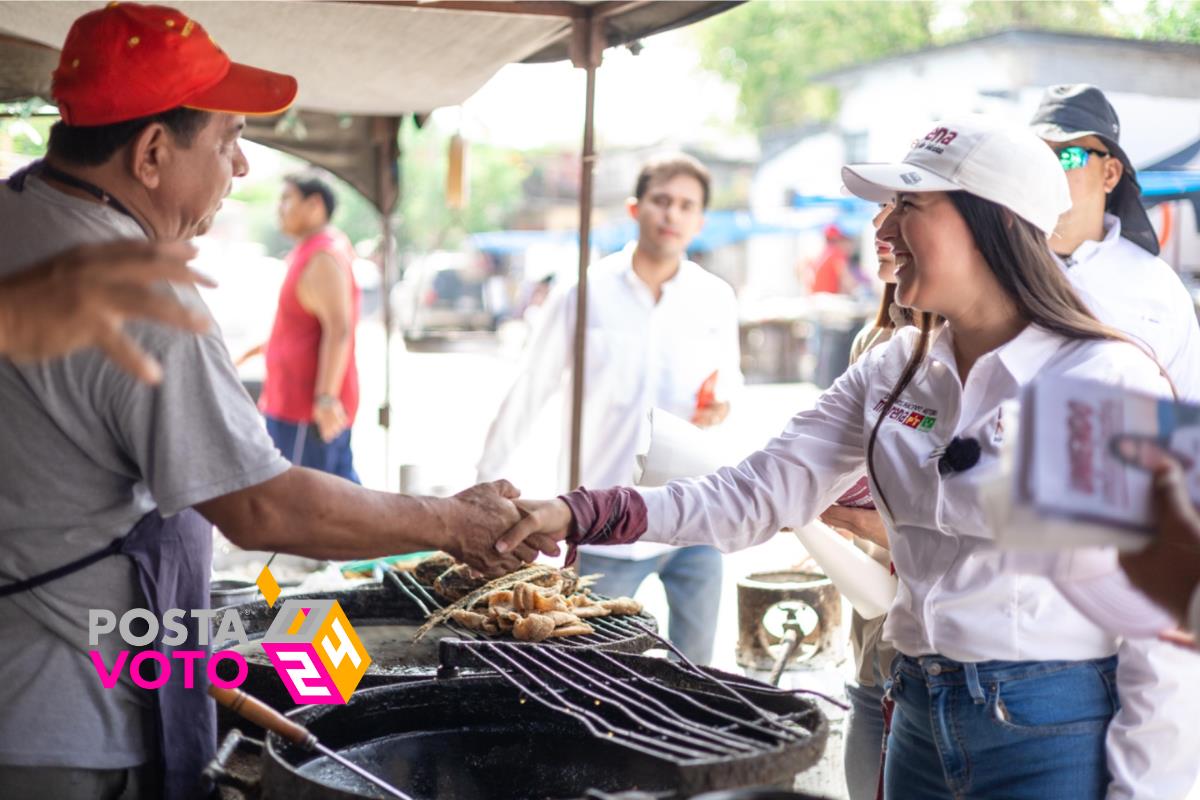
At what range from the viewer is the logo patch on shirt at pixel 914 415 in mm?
2596

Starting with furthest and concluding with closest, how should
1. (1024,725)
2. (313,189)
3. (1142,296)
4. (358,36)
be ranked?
(313,189) < (358,36) < (1142,296) < (1024,725)

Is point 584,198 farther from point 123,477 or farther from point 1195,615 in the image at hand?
point 1195,615

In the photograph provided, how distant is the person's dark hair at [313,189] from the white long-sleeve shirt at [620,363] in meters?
2.51

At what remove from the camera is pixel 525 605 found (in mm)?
3180

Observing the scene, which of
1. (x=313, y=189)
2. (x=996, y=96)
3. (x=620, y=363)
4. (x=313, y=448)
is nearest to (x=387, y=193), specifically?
(x=313, y=189)

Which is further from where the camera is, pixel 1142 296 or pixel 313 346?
pixel 313 346

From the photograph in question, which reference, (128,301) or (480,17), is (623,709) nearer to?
(128,301)

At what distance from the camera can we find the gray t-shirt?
6.76ft

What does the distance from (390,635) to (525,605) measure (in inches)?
17.9

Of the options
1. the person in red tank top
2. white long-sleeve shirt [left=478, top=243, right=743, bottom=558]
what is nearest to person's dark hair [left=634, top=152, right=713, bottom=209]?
white long-sleeve shirt [left=478, top=243, right=743, bottom=558]

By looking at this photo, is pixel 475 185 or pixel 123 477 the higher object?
pixel 475 185

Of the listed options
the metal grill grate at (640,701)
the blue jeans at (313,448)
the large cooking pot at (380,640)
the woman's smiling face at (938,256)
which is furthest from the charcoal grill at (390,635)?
the blue jeans at (313,448)

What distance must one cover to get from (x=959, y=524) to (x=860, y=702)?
1.35 metres

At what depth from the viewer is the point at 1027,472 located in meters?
1.43
